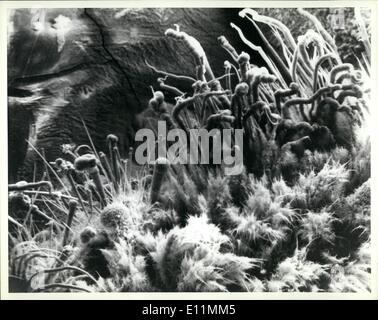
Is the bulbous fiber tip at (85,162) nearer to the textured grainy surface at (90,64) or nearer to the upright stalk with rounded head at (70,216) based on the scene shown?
the textured grainy surface at (90,64)

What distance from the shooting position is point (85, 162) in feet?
9.44

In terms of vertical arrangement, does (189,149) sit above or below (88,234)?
above

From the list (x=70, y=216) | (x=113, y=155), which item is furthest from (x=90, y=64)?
(x=70, y=216)

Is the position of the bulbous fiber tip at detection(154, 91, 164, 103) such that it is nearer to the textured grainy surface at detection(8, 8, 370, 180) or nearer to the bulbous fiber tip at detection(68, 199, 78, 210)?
the textured grainy surface at detection(8, 8, 370, 180)

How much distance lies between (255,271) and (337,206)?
617 millimetres

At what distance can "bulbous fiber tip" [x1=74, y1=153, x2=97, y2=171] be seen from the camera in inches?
113

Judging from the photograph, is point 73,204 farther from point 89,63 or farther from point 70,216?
point 89,63

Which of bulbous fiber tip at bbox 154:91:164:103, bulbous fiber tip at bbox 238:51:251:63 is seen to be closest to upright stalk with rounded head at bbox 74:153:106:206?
bulbous fiber tip at bbox 154:91:164:103

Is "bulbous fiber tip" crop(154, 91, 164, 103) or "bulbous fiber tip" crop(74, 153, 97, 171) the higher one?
"bulbous fiber tip" crop(154, 91, 164, 103)

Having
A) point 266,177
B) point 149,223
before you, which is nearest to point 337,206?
point 266,177

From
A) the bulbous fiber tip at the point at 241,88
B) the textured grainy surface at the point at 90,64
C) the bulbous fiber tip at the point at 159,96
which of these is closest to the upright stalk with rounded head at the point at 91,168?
the textured grainy surface at the point at 90,64

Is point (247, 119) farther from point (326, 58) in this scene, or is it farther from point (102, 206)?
point (102, 206)

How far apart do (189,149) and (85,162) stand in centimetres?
62
